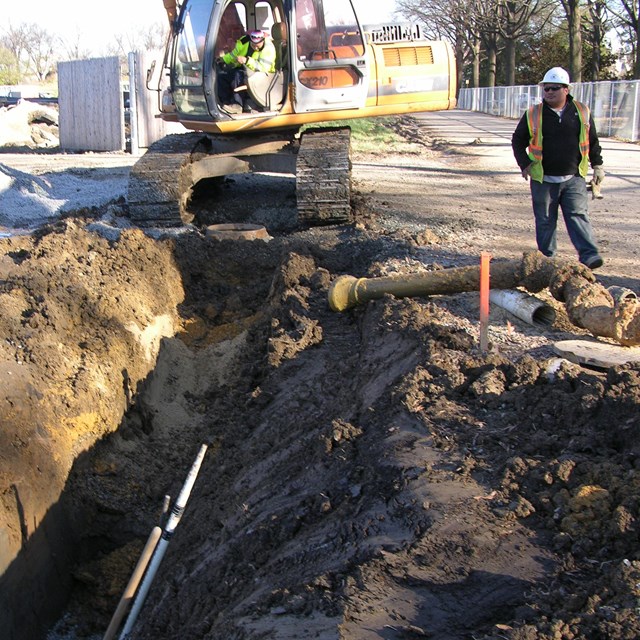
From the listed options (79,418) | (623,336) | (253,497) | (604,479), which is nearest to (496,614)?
(604,479)

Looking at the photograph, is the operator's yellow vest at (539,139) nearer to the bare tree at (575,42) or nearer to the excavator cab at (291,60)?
the excavator cab at (291,60)

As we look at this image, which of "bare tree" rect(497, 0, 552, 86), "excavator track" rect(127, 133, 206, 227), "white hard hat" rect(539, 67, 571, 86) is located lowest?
"excavator track" rect(127, 133, 206, 227)

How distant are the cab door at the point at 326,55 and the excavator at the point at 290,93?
0.04 ft

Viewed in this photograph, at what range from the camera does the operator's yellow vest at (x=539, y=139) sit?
666 centimetres

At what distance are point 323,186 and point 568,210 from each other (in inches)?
134

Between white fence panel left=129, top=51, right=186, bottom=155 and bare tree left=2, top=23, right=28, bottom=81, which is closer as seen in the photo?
white fence panel left=129, top=51, right=186, bottom=155

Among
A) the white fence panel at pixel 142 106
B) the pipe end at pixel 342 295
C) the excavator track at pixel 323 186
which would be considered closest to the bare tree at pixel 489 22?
the white fence panel at pixel 142 106

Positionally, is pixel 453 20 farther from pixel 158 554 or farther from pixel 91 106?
pixel 158 554

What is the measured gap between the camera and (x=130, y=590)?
172 inches

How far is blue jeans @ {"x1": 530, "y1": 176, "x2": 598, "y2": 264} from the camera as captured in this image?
22.1ft

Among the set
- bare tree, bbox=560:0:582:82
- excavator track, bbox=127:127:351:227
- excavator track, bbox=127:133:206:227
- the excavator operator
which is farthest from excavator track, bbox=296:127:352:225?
bare tree, bbox=560:0:582:82

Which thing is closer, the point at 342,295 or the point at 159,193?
the point at 342,295

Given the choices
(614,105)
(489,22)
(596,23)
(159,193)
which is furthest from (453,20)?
(159,193)

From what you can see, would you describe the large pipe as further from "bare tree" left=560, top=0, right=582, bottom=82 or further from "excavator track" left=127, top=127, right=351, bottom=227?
"bare tree" left=560, top=0, right=582, bottom=82
